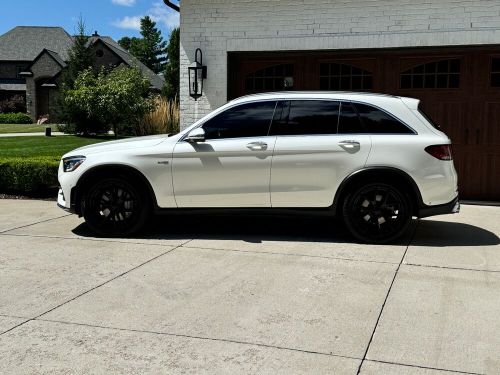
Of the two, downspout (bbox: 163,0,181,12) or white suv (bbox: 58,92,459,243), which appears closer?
white suv (bbox: 58,92,459,243)

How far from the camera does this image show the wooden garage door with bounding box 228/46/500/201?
31.1ft

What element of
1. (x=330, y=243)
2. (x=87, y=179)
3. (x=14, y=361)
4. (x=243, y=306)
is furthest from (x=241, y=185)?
(x=14, y=361)

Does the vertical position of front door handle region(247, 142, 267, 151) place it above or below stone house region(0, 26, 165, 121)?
below

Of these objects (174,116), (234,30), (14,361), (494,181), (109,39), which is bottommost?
(14,361)

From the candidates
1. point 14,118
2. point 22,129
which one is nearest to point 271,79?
point 22,129

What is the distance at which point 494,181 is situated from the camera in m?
9.57

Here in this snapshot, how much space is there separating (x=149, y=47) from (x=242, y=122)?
278ft

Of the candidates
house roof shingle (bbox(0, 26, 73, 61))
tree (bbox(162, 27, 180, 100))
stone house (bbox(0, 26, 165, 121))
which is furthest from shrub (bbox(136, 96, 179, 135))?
house roof shingle (bbox(0, 26, 73, 61))

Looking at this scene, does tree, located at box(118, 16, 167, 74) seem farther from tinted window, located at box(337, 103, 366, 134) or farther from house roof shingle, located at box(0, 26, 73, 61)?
tinted window, located at box(337, 103, 366, 134)

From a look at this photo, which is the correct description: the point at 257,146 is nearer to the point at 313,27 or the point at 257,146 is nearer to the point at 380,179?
the point at 380,179

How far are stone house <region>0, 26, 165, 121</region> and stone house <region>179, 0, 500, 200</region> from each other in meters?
35.8

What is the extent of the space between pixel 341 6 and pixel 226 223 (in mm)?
4549

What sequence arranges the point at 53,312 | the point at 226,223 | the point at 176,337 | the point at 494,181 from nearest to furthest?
the point at 176,337
the point at 53,312
the point at 226,223
the point at 494,181

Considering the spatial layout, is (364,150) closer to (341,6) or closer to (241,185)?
(241,185)
